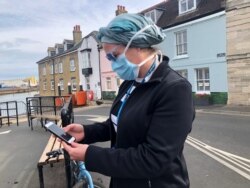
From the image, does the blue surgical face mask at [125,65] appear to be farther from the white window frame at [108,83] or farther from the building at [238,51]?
the white window frame at [108,83]

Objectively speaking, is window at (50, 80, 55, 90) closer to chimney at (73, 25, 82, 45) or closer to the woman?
chimney at (73, 25, 82, 45)

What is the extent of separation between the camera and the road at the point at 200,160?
216 inches

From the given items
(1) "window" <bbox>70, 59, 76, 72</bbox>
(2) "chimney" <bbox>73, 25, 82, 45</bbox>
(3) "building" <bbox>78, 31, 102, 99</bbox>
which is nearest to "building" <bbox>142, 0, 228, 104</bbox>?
(3) "building" <bbox>78, 31, 102, 99</bbox>

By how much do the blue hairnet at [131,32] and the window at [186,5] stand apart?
71.5ft

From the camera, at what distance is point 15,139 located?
10.9 m

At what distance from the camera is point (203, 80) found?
21328mm

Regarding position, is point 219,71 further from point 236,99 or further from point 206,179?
point 206,179

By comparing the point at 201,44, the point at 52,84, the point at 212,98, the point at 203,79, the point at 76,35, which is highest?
the point at 76,35

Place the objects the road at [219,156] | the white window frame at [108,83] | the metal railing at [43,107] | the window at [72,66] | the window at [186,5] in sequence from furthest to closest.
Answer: the window at [72,66] → the white window frame at [108,83] → the window at [186,5] → the metal railing at [43,107] → the road at [219,156]

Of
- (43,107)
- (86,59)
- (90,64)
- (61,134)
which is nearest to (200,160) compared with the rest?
(61,134)

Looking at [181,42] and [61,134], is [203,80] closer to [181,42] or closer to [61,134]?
[181,42]

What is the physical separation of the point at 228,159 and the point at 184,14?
59.3 ft

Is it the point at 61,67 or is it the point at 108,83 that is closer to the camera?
the point at 108,83

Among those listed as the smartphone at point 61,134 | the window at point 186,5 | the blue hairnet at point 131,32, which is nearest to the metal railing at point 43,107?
the smartphone at point 61,134
